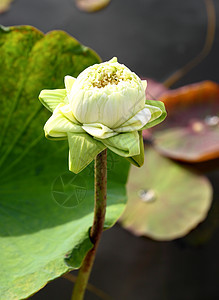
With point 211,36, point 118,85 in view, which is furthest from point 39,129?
point 211,36

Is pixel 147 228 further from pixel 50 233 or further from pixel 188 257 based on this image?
pixel 50 233

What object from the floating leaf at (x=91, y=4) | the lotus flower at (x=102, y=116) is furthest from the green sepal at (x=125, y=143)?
the floating leaf at (x=91, y=4)

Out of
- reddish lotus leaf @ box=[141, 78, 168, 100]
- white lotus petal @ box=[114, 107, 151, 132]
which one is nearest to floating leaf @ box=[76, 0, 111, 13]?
reddish lotus leaf @ box=[141, 78, 168, 100]

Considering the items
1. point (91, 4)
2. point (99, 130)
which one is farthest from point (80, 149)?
point (91, 4)

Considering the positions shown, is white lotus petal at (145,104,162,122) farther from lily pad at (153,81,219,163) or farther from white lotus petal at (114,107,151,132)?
lily pad at (153,81,219,163)

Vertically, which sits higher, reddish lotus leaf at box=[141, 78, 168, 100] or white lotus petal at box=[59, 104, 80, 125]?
white lotus petal at box=[59, 104, 80, 125]

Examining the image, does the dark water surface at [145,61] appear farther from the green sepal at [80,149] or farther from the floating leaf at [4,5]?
the green sepal at [80,149]

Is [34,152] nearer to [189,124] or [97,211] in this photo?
[97,211]

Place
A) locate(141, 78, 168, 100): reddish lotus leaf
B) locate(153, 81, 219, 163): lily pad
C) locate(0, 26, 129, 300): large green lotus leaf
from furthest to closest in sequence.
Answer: locate(141, 78, 168, 100): reddish lotus leaf, locate(153, 81, 219, 163): lily pad, locate(0, 26, 129, 300): large green lotus leaf
